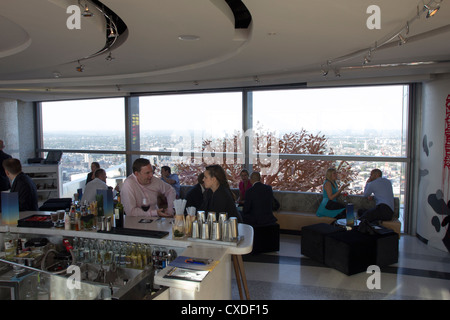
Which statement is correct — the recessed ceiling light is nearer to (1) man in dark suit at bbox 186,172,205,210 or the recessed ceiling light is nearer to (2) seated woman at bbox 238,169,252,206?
(1) man in dark suit at bbox 186,172,205,210

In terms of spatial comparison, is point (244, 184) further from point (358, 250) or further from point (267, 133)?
point (358, 250)

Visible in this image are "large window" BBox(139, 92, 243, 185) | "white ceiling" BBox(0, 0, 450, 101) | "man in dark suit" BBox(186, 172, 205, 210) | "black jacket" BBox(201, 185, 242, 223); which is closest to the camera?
"white ceiling" BBox(0, 0, 450, 101)

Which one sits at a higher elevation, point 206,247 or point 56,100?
point 56,100

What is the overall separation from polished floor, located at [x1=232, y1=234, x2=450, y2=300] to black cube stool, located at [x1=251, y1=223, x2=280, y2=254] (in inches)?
4.5

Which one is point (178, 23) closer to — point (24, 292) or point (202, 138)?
point (24, 292)

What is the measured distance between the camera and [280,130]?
8219mm

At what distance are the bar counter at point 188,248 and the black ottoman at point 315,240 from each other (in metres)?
2.49

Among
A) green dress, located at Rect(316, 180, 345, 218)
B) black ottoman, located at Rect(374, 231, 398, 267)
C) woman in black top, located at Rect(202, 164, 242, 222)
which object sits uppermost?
woman in black top, located at Rect(202, 164, 242, 222)

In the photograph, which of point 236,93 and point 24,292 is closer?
point 24,292

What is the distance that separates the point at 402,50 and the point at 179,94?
572 centimetres

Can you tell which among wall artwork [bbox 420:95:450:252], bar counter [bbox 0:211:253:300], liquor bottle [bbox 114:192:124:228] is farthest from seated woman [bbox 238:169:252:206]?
liquor bottle [bbox 114:192:124:228]

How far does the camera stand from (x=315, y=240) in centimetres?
554

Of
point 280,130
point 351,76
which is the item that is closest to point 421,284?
point 351,76

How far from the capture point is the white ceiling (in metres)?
3.14
